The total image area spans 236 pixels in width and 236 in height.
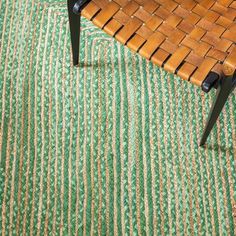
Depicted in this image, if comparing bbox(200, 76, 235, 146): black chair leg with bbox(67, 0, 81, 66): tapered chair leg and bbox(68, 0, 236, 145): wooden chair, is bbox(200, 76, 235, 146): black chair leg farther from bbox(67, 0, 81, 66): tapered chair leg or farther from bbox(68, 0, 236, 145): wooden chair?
bbox(67, 0, 81, 66): tapered chair leg

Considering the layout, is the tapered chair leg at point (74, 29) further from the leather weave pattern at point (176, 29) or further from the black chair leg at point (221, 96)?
the black chair leg at point (221, 96)

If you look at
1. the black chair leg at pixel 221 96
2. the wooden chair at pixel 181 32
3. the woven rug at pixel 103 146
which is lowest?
the woven rug at pixel 103 146

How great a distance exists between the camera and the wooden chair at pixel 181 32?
91 centimetres

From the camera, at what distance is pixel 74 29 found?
3.84ft

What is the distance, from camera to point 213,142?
1.24 meters

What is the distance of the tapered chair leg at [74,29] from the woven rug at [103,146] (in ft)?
0.21

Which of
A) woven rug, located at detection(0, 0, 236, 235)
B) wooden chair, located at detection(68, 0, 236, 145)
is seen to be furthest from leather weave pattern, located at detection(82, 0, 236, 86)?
woven rug, located at detection(0, 0, 236, 235)

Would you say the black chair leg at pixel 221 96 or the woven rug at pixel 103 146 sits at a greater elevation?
the black chair leg at pixel 221 96

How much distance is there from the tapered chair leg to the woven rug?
0.21 ft

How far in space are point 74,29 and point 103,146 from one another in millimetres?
345

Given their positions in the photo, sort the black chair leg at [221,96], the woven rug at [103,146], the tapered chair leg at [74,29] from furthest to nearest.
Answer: the woven rug at [103,146], the tapered chair leg at [74,29], the black chair leg at [221,96]

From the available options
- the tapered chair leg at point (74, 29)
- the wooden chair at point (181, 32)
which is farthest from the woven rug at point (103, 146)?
the wooden chair at point (181, 32)

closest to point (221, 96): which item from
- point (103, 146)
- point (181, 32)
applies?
point (181, 32)

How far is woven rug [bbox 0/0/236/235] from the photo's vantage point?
3.80 feet
